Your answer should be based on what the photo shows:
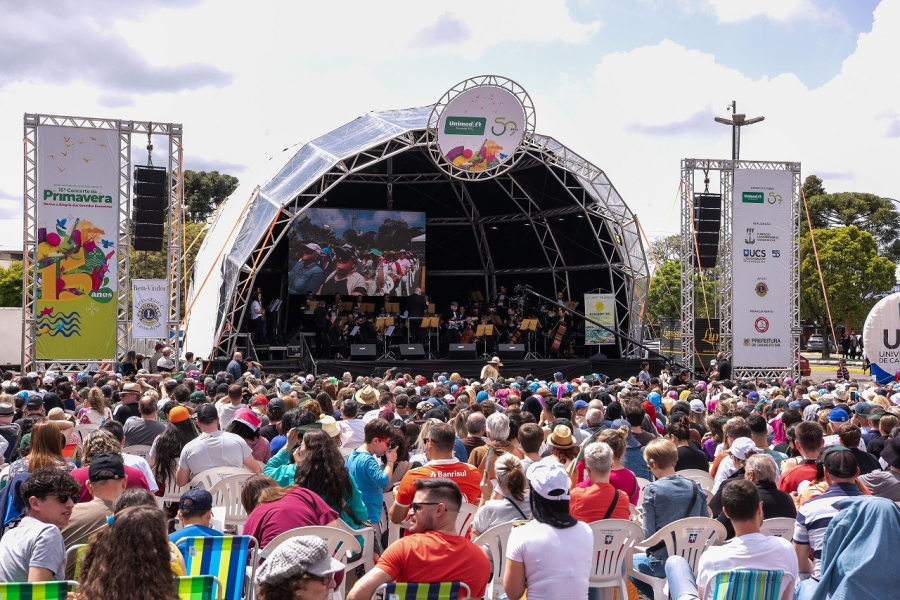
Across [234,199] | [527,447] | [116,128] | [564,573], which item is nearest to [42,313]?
[116,128]

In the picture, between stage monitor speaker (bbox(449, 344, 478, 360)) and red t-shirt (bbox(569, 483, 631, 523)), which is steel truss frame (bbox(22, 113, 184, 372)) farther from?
red t-shirt (bbox(569, 483, 631, 523))

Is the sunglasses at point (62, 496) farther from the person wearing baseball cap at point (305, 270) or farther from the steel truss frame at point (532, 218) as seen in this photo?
the person wearing baseball cap at point (305, 270)

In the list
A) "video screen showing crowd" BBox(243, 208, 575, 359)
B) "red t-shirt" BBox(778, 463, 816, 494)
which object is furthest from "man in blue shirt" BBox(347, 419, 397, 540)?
"video screen showing crowd" BBox(243, 208, 575, 359)

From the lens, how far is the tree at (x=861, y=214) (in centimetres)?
5138

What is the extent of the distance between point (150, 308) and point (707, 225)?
41.2ft

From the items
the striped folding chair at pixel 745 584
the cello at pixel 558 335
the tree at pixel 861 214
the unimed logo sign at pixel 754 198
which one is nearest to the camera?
the striped folding chair at pixel 745 584

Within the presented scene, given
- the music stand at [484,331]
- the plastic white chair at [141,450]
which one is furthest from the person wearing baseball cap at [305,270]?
the plastic white chair at [141,450]

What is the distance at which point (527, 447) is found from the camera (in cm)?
605

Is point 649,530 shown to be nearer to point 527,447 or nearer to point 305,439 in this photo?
point 527,447

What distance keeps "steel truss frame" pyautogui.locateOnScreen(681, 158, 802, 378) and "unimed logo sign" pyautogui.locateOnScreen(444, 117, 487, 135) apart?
15.9ft

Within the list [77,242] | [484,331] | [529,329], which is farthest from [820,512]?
[529,329]

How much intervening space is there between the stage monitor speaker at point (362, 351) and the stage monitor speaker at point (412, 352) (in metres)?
0.70

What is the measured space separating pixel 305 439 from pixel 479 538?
3.51ft

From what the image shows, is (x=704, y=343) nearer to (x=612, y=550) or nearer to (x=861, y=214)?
(x=612, y=550)
